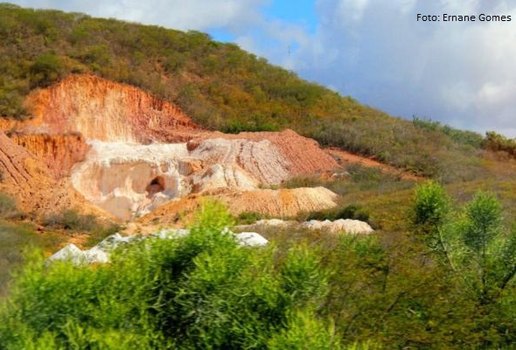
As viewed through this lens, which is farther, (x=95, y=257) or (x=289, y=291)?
(x=95, y=257)

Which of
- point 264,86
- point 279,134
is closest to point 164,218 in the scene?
point 279,134

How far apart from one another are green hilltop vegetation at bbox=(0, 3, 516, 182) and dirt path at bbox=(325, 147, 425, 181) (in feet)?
1.91

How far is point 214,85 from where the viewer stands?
53.5 m

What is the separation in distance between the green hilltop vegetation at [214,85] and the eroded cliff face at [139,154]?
1449mm

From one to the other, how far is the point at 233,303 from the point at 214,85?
4832 centimetres

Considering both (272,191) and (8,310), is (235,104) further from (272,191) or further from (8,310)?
(8,310)

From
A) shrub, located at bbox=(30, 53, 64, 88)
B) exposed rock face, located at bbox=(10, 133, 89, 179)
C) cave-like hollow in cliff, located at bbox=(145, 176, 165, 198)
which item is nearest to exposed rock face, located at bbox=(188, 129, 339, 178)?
cave-like hollow in cliff, located at bbox=(145, 176, 165, 198)

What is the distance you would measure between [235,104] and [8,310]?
46795 mm

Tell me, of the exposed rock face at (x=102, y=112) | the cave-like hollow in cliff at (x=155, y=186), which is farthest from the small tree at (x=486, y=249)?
the exposed rock face at (x=102, y=112)

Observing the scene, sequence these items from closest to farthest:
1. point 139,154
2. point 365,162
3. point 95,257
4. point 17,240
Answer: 1. point 95,257
2. point 17,240
3. point 139,154
4. point 365,162

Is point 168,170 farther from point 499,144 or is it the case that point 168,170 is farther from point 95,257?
point 95,257

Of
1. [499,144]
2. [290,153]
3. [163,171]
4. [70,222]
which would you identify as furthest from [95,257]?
[499,144]

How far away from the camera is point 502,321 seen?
721 centimetres

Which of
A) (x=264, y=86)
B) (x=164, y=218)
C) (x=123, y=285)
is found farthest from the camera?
(x=264, y=86)
